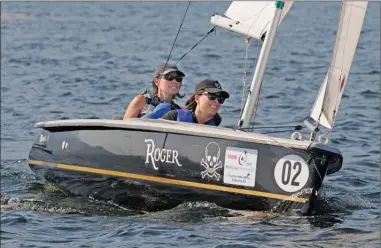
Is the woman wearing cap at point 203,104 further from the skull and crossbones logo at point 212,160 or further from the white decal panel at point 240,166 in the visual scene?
the white decal panel at point 240,166

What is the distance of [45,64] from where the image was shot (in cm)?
2916

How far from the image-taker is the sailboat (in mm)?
10977

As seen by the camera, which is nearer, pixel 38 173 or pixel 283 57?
pixel 38 173

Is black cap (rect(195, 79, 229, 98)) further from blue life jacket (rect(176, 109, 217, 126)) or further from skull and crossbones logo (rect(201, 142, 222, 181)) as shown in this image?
skull and crossbones logo (rect(201, 142, 222, 181))

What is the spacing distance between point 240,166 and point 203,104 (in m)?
1.05

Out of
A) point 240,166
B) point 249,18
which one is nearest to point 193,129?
point 240,166

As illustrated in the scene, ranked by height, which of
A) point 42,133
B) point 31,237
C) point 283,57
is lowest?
point 31,237

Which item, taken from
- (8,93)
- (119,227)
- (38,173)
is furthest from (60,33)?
(119,227)

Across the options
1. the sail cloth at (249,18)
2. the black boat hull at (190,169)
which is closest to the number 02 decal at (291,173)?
the black boat hull at (190,169)

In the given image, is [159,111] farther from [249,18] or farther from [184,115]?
[249,18]

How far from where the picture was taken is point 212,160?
1115cm

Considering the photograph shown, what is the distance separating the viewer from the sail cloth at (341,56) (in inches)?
458

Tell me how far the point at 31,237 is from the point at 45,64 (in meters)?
18.9

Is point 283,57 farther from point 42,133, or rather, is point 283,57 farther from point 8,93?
point 42,133
